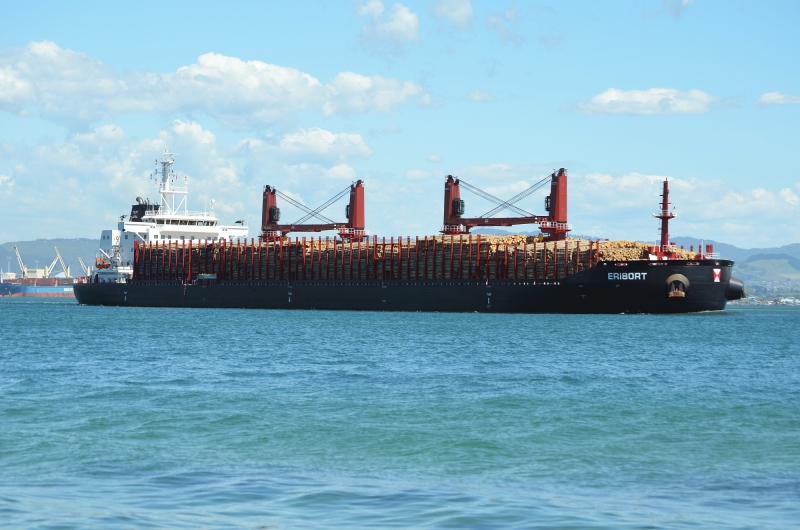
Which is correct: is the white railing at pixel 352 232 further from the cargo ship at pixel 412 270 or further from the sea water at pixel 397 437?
the sea water at pixel 397 437

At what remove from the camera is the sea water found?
35.9ft

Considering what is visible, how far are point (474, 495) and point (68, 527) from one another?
4.70m

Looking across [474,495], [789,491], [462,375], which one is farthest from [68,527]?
[462,375]

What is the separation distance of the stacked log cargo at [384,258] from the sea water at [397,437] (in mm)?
22891

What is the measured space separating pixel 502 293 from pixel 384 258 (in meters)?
9.67

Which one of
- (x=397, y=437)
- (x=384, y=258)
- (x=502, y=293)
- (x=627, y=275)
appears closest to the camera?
(x=397, y=437)

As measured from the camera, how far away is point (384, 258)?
62531 millimetres

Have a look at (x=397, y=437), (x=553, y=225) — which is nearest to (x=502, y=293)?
(x=553, y=225)

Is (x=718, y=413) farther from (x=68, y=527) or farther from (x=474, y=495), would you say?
(x=68, y=527)

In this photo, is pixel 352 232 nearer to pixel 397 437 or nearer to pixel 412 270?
pixel 412 270

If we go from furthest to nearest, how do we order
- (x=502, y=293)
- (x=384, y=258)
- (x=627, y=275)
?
1. (x=384, y=258)
2. (x=502, y=293)
3. (x=627, y=275)

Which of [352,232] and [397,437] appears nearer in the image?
[397,437]

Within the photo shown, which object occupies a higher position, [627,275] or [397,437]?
[627,275]

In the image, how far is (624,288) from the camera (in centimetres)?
5206
